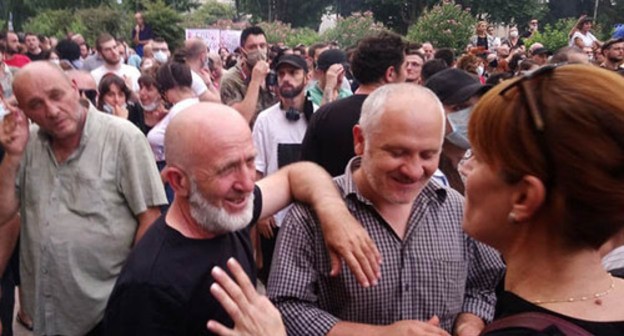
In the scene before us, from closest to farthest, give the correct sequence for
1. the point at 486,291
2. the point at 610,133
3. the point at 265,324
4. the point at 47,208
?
the point at 610,133 < the point at 265,324 < the point at 486,291 < the point at 47,208

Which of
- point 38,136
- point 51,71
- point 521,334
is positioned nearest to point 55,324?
point 38,136

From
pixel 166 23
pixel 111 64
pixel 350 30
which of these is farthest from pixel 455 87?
pixel 350 30

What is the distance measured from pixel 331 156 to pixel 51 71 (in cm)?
182

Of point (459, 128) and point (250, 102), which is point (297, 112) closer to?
point (250, 102)

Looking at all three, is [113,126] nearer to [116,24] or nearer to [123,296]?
[123,296]

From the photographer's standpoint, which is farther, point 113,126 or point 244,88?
point 244,88

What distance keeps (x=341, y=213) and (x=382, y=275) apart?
297mm

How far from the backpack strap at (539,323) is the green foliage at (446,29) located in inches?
606

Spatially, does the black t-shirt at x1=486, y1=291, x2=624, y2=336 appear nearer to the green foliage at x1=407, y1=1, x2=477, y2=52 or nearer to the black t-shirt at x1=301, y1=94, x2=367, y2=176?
the black t-shirt at x1=301, y1=94, x2=367, y2=176

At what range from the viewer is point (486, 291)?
2.65 metres

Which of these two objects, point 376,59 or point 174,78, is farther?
point 174,78

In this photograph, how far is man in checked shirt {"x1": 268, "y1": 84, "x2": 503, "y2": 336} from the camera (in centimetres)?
231

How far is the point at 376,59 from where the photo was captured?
4.54m

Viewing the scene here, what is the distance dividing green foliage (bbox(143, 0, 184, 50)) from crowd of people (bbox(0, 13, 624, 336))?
2023cm
